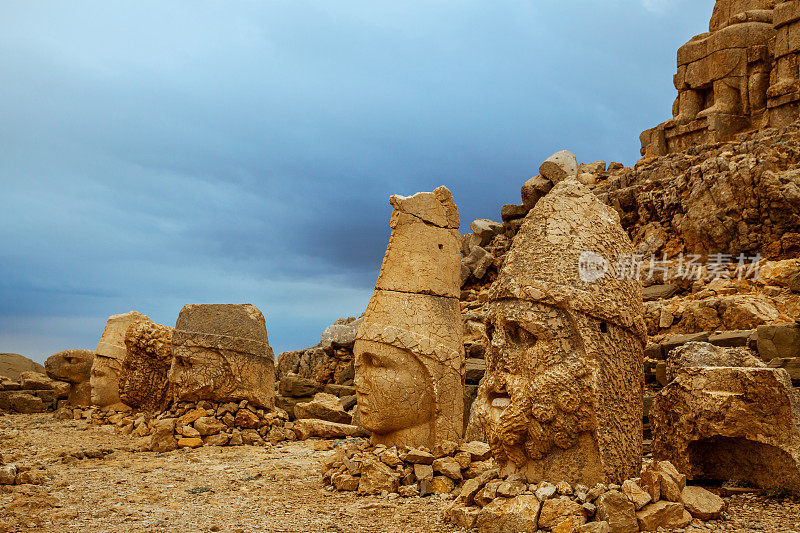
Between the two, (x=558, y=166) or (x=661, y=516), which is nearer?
(x=661, y=516)

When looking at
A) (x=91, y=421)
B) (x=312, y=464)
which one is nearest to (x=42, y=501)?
(x=312, y=464)

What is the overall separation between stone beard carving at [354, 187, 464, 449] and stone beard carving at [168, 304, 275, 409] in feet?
10.6

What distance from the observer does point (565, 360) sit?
417 cm

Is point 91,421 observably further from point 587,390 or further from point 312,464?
point 587,390

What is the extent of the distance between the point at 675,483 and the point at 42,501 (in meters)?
5.05

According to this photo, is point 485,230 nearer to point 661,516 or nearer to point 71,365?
point 71,365

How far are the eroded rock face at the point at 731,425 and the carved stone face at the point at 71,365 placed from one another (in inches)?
459

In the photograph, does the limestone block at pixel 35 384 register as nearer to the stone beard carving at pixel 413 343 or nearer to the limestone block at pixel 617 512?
the stone beard carving at pixel 413 343

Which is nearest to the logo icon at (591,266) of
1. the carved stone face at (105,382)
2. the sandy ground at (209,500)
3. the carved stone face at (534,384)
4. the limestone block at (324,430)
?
the carved stone face at (534,384)

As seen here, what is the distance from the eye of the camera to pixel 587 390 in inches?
161

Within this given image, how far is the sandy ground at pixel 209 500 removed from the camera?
4.58m

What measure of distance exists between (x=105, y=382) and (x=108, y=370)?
231mm

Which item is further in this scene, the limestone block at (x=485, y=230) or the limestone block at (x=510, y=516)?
the limestone block at (x=485, y=230)

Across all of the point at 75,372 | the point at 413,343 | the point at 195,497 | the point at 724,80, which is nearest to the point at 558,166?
the point at 724,80
